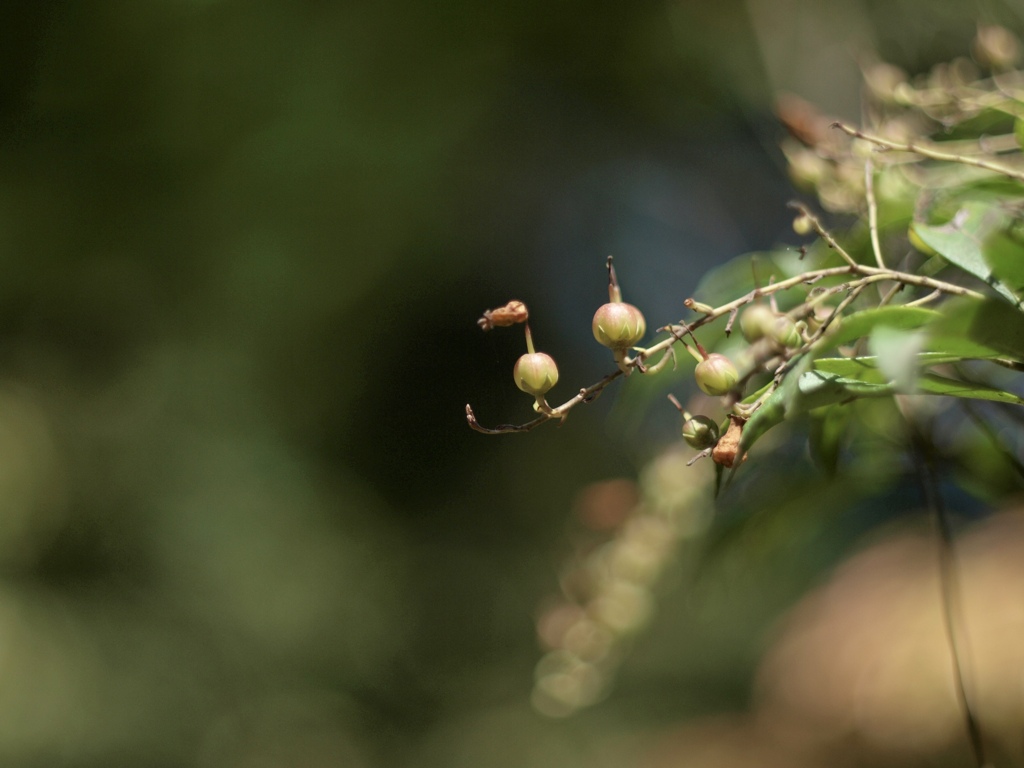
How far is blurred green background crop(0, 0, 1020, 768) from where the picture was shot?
4.64 ft

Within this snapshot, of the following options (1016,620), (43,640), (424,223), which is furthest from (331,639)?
(1016,620)

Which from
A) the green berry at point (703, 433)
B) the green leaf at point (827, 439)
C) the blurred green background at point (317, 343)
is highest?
the blurred green background at point (317, 343)

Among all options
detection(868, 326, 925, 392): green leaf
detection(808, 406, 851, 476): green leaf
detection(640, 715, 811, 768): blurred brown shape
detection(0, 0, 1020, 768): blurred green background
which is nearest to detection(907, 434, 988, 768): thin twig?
detection(808, 406, 851, 476): green leaf

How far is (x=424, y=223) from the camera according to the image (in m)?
1.82

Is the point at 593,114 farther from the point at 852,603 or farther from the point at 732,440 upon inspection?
the point at 732,440

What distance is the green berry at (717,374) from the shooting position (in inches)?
6.5

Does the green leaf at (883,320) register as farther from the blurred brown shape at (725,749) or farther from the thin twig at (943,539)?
the blurred brown shape at (725,749)

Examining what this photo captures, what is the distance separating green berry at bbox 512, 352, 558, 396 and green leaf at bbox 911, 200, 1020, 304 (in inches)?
3.8

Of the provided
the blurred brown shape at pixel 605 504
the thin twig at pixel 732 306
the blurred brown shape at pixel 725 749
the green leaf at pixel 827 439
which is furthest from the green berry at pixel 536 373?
the blurred brown shape at pixel 725 749

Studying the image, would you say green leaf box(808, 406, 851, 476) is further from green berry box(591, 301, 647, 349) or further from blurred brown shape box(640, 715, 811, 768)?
blurred brown shape box(640, 715, 811, 768)

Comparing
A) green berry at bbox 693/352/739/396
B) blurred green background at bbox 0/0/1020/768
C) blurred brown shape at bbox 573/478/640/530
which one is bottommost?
green berry at bbox 693/352/739/396

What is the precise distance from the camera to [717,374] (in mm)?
164

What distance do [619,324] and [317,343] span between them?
5.55 ft

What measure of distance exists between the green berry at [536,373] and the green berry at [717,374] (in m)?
0.03
